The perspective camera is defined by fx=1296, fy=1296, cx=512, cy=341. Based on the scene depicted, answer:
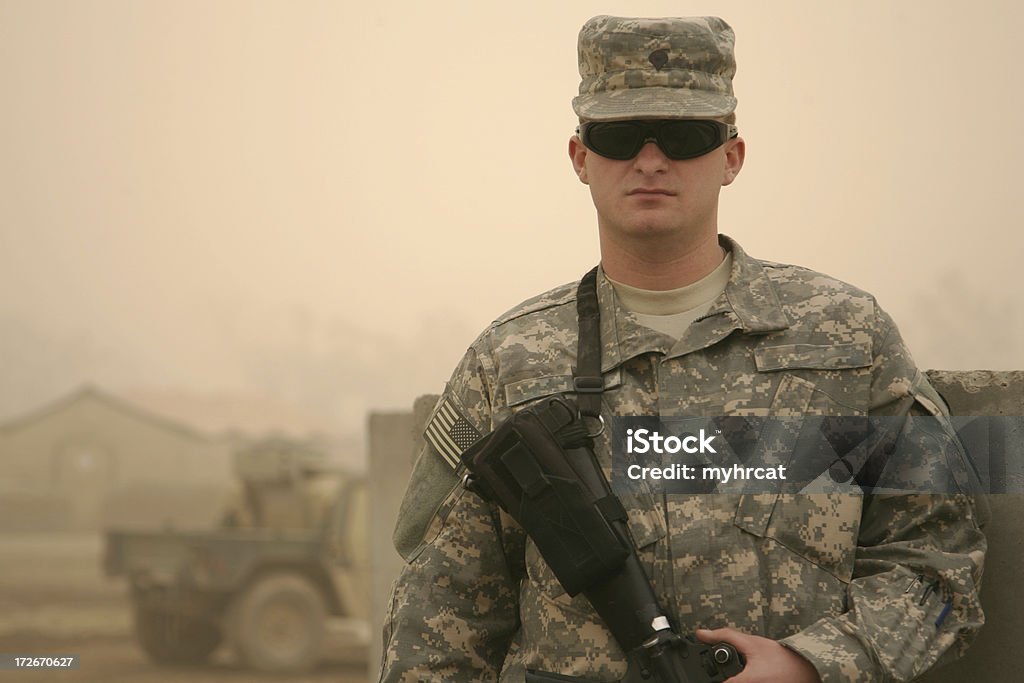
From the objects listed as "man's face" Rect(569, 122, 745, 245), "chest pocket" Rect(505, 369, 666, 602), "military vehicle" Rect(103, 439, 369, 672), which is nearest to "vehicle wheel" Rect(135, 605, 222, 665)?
"military vehicle" Rect(103, 439, 369, 672)

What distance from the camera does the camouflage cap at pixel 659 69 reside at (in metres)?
2.36

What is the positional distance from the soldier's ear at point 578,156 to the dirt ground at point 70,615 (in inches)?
503

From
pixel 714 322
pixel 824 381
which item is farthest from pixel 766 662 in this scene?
pixel 714 322

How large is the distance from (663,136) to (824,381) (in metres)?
0.53

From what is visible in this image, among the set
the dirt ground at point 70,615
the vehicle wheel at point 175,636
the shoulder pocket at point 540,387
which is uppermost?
the shoulder pocket at point 540,387

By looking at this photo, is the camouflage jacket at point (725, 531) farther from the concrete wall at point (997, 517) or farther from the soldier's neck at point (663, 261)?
the concrete wall at point (997, 517)

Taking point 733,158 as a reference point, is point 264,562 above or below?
below

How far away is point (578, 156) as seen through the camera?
2516 mm

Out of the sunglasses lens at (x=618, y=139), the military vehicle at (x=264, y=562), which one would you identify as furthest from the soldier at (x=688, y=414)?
the military vehicle at (x=264, y=562)

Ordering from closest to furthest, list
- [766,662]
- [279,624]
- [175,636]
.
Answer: [766,662], [279,624], [175,636]

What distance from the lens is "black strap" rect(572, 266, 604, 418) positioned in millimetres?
2400

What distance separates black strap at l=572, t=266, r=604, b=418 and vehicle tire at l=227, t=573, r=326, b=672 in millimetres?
8795

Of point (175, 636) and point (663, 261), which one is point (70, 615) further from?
point (663, 261)

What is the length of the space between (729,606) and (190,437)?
2465 cm
